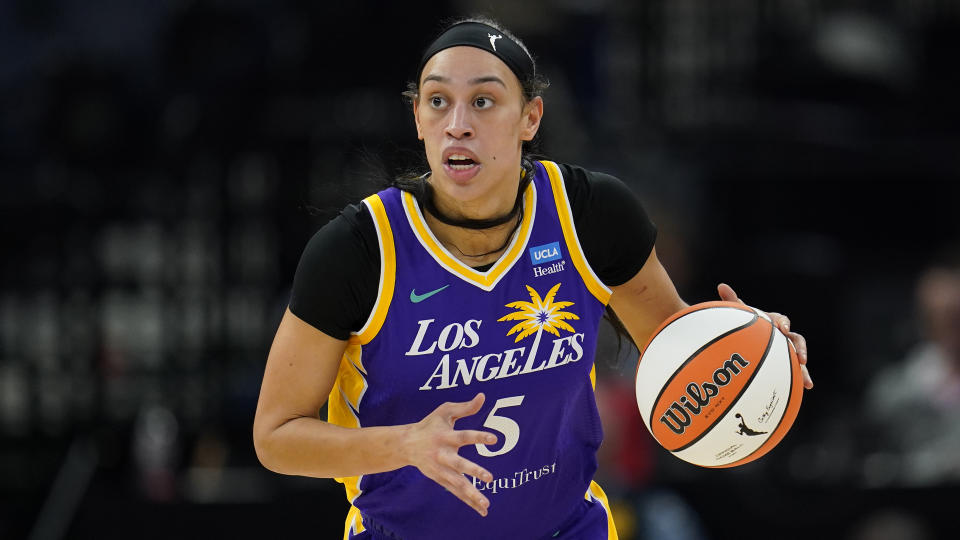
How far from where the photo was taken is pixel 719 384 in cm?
431

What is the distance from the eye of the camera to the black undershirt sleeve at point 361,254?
12.9ft

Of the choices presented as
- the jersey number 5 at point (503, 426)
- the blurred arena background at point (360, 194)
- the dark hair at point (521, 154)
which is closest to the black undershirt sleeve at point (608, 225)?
the dark hair at point (521, 154)

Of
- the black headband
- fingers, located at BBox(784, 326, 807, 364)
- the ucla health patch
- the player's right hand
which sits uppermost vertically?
the black headband

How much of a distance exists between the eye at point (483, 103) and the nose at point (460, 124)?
52mm

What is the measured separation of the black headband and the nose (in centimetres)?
21

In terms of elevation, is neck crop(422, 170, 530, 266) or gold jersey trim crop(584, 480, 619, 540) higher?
neck crop(422, 170, 530, 266)

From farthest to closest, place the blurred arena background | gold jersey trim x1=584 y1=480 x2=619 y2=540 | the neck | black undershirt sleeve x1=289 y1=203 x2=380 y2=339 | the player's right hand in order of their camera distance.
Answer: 1. the blurred arena background
2. gold jersey trim x1=584 y1=480 x2=619 y2=540
3. the neck
4. black undershirt sleeve x1=289 y1=203 x2=380 y2=339
5. the player's right hand

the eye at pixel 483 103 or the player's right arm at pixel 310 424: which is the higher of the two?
the eye at pixel 483 103

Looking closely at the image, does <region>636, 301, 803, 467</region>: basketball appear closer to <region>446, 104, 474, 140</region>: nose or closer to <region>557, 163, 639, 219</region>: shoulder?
<region>557, 163, 639, 219</region>: shoulder

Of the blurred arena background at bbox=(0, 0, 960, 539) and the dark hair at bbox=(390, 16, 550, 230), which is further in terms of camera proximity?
the blurred arena background at bbox=(0, 0, 960, 539)

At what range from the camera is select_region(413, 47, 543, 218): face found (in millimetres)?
3971

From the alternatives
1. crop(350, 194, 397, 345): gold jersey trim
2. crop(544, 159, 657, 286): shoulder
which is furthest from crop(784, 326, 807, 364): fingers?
crop(350, 194, 397, 345): gold jersey trim

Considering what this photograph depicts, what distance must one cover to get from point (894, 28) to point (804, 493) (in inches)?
185

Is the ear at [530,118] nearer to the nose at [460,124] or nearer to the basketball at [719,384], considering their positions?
the nose at [460,124]
